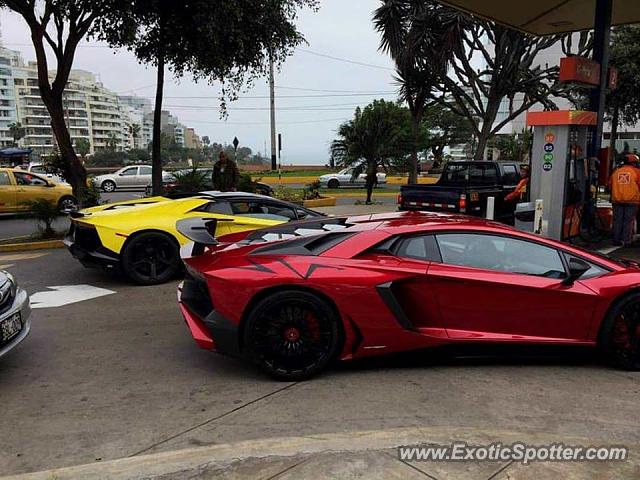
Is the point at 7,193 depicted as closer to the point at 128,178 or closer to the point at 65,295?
the point at 65,295

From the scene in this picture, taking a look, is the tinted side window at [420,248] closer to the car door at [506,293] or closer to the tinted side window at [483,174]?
the car door at [506,293]

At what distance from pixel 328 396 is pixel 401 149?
15970 millimetres

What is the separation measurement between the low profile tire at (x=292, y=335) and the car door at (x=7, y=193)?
14365mm

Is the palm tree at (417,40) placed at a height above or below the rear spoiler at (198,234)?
above

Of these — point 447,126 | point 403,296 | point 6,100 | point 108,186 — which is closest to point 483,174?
point 403,296

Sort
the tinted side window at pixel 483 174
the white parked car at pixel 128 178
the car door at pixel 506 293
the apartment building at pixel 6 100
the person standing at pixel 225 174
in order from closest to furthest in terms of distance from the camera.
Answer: the car door at pixel 506 293, the tinted side window at pixel 483 174, the person standing at pixel 225 174, the white parked car at pixel 128 178, the apartment building at pixel 6 100

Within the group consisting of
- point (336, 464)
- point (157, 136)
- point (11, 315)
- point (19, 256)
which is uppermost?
point (157, 136)

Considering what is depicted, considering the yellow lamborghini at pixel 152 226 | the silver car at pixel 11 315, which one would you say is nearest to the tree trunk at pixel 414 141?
the yellow lamborghini at pixel 152 226

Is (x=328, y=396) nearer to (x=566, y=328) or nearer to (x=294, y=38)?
(x=566, y=328)

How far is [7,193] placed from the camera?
1569 centimetres

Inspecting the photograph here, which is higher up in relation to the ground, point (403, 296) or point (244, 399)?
point (403, 296)

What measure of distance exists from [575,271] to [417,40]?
15.4 metres

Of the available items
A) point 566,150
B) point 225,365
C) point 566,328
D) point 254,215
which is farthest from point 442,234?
point 566,150

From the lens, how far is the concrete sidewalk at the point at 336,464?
275cm
